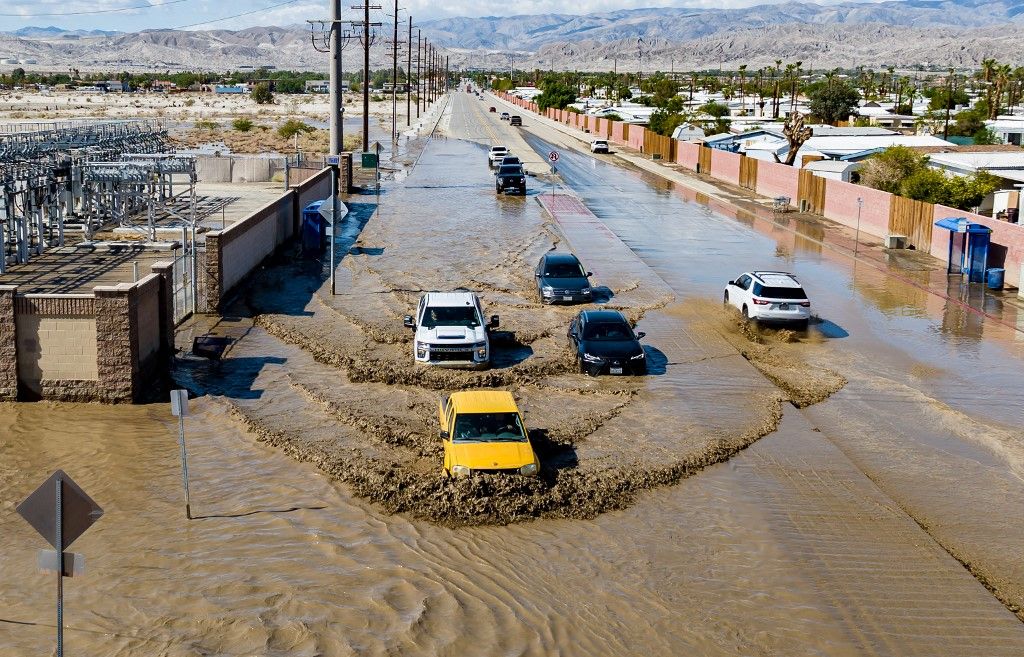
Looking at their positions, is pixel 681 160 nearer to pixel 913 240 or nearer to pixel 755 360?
pixel 913 240

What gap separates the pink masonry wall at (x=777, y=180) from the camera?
58.5 m

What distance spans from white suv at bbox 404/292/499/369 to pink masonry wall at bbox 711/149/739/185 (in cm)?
4774

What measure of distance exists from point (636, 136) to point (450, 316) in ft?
258

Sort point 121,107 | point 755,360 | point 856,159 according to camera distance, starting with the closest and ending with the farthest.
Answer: point 755,360, point 856,159, point 121,107

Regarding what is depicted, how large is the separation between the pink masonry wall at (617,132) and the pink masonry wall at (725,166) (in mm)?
31731

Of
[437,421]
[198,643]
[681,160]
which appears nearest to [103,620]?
[198,643]

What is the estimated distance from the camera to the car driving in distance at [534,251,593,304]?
3042 cm

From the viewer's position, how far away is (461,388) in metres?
22.3

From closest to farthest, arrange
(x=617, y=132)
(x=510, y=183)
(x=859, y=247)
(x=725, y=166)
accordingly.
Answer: (x=859, y=247) → (x=510, y=183) → (x=725, y=166) → (x=617, y=132)

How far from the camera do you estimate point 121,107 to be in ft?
511

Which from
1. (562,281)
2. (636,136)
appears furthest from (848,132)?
(562,281)

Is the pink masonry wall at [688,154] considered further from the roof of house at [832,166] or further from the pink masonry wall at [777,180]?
A: the roof of house at [832,166]

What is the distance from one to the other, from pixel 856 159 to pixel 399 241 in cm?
3450

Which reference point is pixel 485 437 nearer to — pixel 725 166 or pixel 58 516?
pixel 58 516
